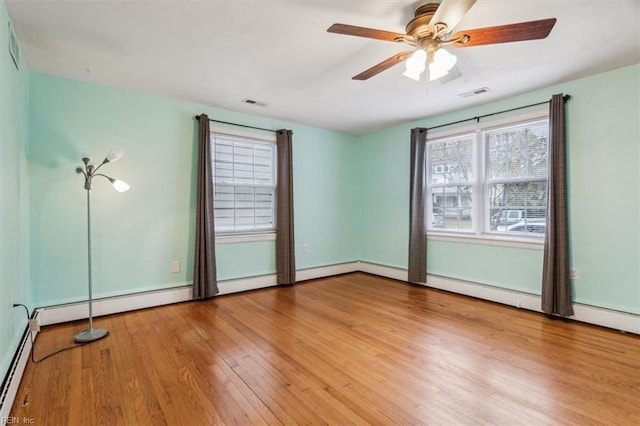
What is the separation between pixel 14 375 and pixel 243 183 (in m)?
3.01

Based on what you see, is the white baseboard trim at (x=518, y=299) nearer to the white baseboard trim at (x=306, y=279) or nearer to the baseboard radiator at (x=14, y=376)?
the white baseboard trim at (x=306, y=279)

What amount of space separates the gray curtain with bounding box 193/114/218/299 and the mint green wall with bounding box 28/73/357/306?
0.15 m

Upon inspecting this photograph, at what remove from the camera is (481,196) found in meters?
4.06

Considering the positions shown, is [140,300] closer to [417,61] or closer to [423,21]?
[417,61]

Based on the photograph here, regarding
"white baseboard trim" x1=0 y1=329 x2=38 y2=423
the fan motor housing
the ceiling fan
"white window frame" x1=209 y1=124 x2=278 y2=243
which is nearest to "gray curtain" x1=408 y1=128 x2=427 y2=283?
"white window frame" x1=209 y1=124 x2=278 y2=243

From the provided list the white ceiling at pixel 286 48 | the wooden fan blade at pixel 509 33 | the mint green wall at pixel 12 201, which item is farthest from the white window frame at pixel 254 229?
the wooden fan blade at pixel 509 33

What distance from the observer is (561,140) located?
10.7 ft

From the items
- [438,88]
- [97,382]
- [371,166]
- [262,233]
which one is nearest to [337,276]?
[262,233]

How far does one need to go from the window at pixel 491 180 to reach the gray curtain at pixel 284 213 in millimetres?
2130

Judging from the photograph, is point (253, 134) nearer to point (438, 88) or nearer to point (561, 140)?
point (438, 88)

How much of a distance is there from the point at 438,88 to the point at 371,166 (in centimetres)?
216

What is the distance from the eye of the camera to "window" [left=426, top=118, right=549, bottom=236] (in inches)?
141

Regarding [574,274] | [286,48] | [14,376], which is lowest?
[14,376]

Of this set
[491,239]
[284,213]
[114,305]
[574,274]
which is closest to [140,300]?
[114,305]
